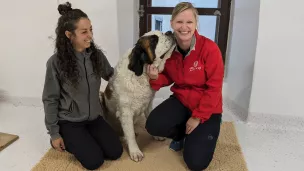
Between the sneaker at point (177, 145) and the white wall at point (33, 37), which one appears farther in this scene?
the white wall at point (33, 37)

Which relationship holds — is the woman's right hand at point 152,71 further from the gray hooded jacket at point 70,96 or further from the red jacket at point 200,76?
the gray hooded jacket at point 70,96

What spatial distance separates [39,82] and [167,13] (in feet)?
4.77

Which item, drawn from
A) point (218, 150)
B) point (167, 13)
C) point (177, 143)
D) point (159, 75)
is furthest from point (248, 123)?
point (167, 13)

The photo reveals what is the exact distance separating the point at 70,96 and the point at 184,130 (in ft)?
2.66

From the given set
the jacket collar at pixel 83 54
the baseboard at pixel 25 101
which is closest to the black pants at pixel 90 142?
the jacket collar at pixel 83 54

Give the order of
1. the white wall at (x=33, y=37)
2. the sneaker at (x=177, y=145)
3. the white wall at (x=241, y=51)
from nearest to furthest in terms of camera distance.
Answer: the sneaker at (x=177, y=145), the white wall at (x=241, y=51), the white wall at (x=33, y=37)

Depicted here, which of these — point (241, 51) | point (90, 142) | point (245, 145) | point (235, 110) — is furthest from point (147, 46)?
point (235, 110)

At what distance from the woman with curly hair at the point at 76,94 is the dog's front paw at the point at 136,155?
8cm

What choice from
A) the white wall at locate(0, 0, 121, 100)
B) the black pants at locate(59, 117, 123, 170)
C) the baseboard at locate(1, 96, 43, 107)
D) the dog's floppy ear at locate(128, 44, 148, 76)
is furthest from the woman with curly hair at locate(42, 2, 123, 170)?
the baseboard at locate(1, 96, 43, 107)

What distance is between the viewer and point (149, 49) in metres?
1.69

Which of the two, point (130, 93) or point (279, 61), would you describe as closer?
point (130, 93)

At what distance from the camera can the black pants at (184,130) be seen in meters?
1.69

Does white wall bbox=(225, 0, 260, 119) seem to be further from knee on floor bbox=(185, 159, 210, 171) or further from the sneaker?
knee on floor bbox=(185, 159, 210, 171)

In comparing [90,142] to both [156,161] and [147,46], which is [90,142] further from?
[147,46]
